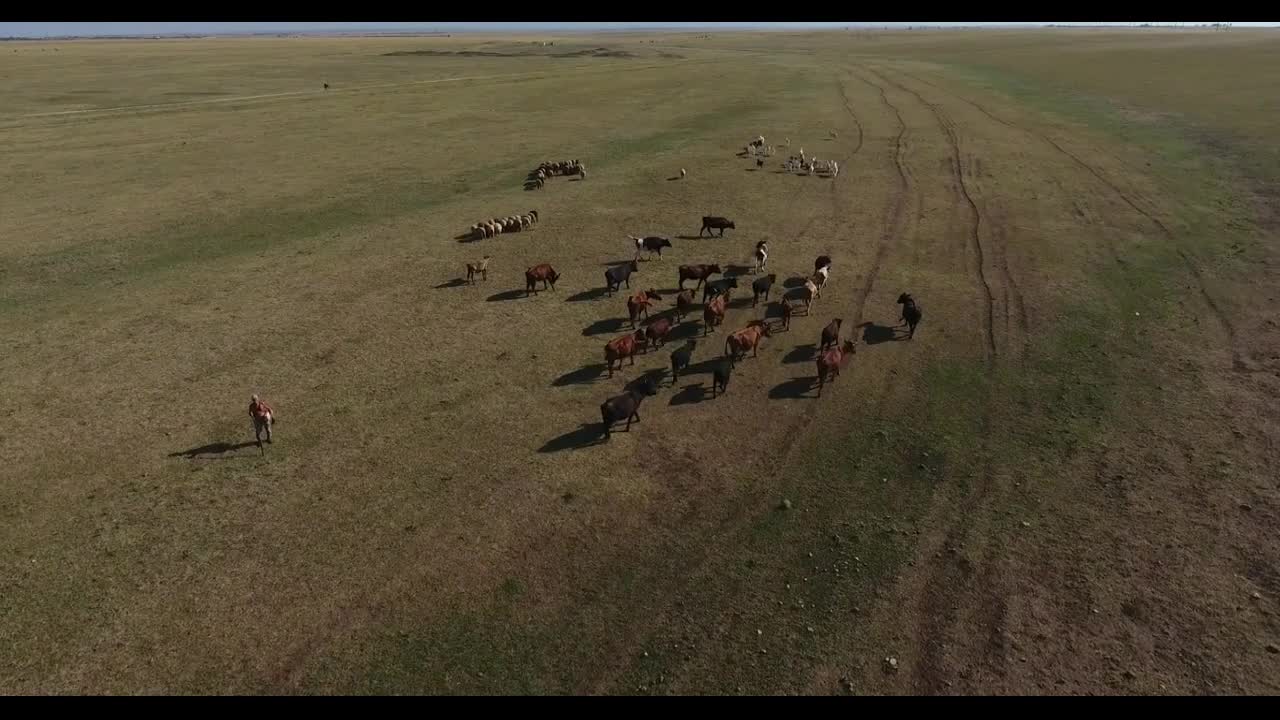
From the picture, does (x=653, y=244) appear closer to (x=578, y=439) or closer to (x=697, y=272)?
(x=697, y=272)

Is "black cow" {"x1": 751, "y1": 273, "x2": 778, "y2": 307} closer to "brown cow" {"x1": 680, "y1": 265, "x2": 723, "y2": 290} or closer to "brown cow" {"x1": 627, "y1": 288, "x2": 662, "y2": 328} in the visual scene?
"brown cow" {"x1": 680, "y1": 265, "x2": 723, "y2": 290}

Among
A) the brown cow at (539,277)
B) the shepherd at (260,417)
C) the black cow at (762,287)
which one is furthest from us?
the brown cow at (539,277)

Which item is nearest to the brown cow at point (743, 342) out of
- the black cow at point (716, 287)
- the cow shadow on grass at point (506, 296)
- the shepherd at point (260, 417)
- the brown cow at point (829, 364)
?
the brown cow at point (829, 364)

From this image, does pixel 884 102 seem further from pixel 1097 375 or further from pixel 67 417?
pixel 67 417

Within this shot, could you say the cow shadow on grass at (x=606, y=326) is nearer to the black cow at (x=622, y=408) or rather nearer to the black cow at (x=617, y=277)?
the black cow at (x=617, y=277)

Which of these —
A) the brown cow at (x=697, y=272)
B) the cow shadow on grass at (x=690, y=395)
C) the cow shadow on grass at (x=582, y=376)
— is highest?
the brown cow at (x=697, y=272)

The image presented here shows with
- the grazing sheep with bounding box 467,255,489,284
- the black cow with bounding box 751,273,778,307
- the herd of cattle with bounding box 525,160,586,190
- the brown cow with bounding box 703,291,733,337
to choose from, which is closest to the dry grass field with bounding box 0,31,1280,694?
→ the brown cow with bounding box 703,291,733,337

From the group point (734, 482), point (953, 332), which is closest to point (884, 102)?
point (953, 332)

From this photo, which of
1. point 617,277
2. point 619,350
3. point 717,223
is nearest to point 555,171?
point 717,223
